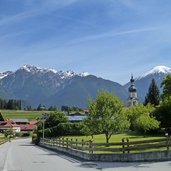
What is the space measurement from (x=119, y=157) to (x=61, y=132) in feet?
219

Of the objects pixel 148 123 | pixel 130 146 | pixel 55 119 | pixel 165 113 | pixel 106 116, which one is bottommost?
pixel 130 146

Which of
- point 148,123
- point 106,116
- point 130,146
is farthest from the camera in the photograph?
point 148,123

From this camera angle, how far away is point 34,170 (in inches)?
827

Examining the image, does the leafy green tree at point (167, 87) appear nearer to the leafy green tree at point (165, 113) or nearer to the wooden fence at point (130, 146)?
the leafy green tree at point (165, 113)

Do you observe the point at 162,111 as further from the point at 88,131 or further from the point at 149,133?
the point at 88,131

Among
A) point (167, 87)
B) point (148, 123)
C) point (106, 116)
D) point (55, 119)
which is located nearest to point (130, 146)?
point (106, 116)

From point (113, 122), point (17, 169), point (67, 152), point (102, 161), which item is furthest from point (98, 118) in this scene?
point (17, 169)

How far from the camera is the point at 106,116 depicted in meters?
51.1

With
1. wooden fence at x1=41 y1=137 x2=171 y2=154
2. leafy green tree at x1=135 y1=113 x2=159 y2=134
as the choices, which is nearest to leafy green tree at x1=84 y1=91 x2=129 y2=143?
wooden fence at x1=41 y1=137 x2=171 y2=154

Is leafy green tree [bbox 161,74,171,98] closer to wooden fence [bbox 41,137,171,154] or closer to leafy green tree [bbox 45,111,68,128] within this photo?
leafy green tree [bbox 45,111,68,128]

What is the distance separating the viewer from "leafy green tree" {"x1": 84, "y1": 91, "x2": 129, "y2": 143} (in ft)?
167

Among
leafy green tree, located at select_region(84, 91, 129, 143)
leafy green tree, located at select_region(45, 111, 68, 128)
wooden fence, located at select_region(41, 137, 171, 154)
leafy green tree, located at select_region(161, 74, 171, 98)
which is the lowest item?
wooden fence, located at select_region(41, 137, 171, 154)

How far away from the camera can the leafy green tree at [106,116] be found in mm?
50812

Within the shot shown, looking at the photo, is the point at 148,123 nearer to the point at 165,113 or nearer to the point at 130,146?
the point at 165,113
